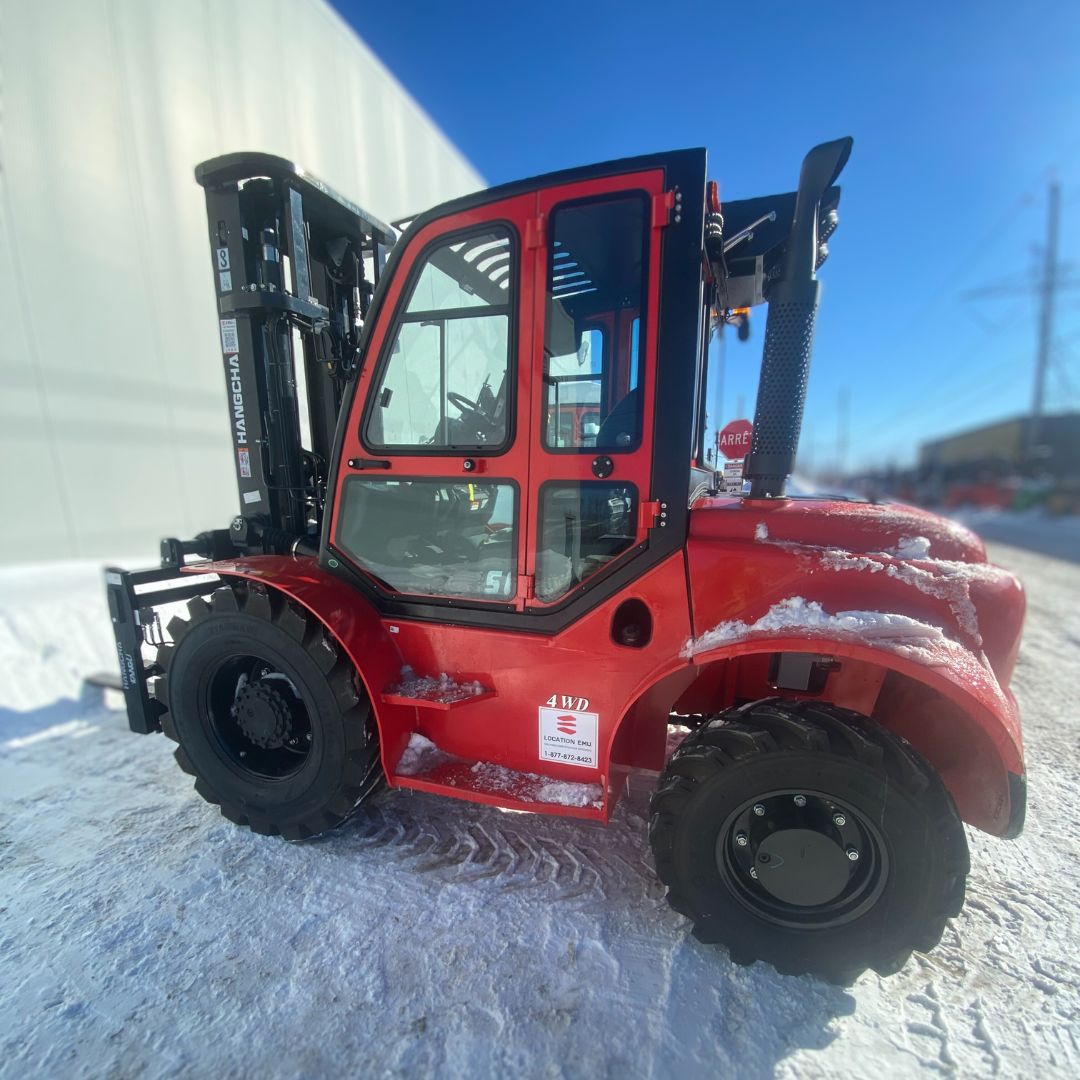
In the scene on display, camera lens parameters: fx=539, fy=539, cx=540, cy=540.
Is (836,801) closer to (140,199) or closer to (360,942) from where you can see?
(360,942)

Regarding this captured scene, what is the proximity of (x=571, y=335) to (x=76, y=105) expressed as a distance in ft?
25.3

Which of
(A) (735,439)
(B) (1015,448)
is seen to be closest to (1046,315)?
(B) (1015,448)

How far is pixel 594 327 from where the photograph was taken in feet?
6.88

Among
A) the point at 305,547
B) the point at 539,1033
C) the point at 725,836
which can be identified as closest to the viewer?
the point at 539,1033

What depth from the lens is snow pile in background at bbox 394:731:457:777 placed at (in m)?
2.40

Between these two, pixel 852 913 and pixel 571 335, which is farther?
pixel 571 335

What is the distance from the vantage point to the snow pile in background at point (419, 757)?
7.87ft

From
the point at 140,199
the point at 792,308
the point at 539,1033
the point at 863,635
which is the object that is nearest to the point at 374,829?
the point at 539,1033

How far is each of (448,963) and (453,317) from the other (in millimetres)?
2431

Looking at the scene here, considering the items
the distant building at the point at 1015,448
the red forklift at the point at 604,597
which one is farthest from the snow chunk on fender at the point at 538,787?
the distant building at the point at 1015,448

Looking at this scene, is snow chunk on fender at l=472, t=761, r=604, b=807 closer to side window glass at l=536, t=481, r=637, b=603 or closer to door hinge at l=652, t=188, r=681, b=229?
side window glass at l=536, t=481, r=637, b=603

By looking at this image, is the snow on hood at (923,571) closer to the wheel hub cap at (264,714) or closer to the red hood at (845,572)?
the red hood at (845,572)

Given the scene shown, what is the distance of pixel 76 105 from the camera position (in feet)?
19.7

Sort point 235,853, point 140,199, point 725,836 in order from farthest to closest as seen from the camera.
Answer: point 140,199 → point 235,853 → point 725,836
